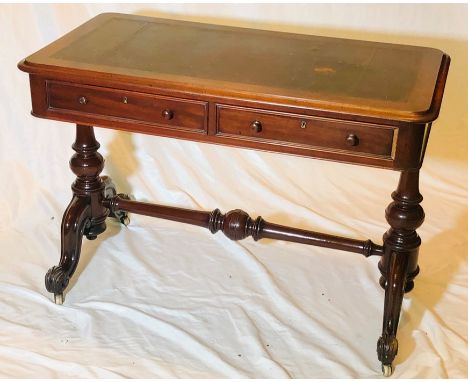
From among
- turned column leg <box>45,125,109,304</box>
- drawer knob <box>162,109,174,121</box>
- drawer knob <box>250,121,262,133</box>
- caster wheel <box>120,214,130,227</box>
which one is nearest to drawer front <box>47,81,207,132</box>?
drawer knob <box>162,109,174,121</box>

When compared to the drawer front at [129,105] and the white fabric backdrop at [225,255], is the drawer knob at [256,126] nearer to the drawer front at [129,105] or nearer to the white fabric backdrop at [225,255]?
the drawer front at [129,105]

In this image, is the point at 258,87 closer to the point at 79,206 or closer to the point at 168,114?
the point at 168,114

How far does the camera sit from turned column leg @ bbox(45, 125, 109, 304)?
267cm

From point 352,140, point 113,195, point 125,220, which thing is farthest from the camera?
point 125,220

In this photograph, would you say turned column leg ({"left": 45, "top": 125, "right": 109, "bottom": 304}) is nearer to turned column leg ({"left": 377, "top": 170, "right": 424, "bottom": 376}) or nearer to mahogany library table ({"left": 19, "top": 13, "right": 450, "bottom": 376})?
mahogany library table ({"left": 19, "top": 13, "right": 450, "bottom": 376})

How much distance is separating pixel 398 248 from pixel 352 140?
19.0 inches

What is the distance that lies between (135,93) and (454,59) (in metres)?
1.41

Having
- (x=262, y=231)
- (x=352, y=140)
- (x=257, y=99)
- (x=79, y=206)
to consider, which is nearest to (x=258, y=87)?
(x=257, y=99)

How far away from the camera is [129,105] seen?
2.32 metres

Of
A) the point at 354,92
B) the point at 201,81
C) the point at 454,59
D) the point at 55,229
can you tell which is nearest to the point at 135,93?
the point at 201,81

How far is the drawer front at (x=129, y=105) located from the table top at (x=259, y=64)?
46 millimetres

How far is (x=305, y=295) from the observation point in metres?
2.74

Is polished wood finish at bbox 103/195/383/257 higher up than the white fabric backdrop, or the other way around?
polished wood finish at bbox 103/195/383/257

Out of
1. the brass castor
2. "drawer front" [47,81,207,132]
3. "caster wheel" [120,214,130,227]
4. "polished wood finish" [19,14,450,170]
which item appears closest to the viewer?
"polished wood finish" [19,14,450,170]
